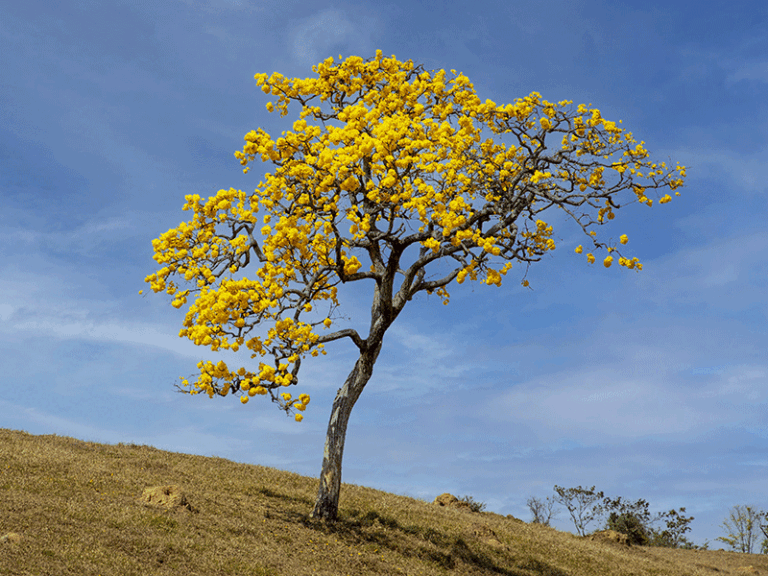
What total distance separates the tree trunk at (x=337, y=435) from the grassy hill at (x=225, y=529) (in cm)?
58

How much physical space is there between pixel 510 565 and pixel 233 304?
12186 millimetres

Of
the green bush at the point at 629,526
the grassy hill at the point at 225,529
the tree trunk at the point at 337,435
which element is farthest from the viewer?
the green bush at the point at 629,526

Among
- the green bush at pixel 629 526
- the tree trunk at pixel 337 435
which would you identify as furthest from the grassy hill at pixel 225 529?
the green bush at pixel 629 526

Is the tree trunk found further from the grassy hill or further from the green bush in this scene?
the green bush

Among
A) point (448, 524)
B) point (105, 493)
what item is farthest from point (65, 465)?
point (448, 524)

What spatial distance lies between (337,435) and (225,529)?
4.33m

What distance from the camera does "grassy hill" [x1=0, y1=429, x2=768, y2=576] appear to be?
1405 cm

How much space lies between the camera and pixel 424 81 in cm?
2141

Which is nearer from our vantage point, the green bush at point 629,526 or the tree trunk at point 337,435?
the tree trunk at point 337,435

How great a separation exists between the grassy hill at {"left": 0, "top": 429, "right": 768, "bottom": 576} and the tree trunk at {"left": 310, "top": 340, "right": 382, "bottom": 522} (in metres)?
0.58

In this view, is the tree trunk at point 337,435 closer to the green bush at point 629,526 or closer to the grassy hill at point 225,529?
the grassy hill at point 225,529

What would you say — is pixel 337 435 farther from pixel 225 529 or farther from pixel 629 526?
pixel 629 526

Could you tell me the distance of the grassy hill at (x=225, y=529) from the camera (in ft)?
46.1

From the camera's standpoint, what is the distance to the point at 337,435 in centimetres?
1958
